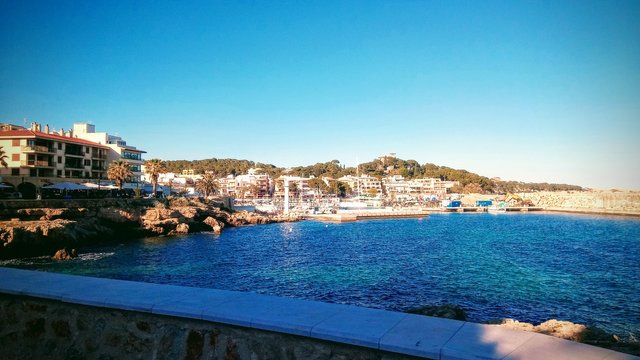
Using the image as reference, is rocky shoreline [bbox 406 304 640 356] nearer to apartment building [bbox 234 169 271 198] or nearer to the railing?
the railing

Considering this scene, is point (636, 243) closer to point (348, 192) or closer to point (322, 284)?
point (322, 284)

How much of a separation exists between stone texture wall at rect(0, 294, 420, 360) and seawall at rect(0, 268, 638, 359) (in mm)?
13

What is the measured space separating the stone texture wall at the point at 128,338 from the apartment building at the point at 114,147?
239 feet

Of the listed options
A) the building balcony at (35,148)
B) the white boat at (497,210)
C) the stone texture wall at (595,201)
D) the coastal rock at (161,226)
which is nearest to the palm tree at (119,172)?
the building balcony at (35,148)

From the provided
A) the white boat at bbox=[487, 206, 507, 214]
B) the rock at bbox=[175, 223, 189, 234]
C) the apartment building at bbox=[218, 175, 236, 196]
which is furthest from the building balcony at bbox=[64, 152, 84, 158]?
→ the white boat at bbox=[487, 206, 507, 214]

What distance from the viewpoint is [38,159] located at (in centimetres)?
5722

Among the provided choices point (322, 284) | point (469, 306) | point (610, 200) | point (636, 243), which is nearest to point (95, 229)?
point (322, 284)

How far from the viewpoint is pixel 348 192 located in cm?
19875

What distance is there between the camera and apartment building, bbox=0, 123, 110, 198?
54844 mm

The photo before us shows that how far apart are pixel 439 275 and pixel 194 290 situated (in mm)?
28455

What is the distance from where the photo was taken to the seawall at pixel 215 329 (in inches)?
162

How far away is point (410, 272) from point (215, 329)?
29.5 meters

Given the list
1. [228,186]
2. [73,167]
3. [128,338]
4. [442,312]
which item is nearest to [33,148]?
[73,167]

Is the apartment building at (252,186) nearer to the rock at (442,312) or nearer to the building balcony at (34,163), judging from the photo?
the building balcony at (34,163)
